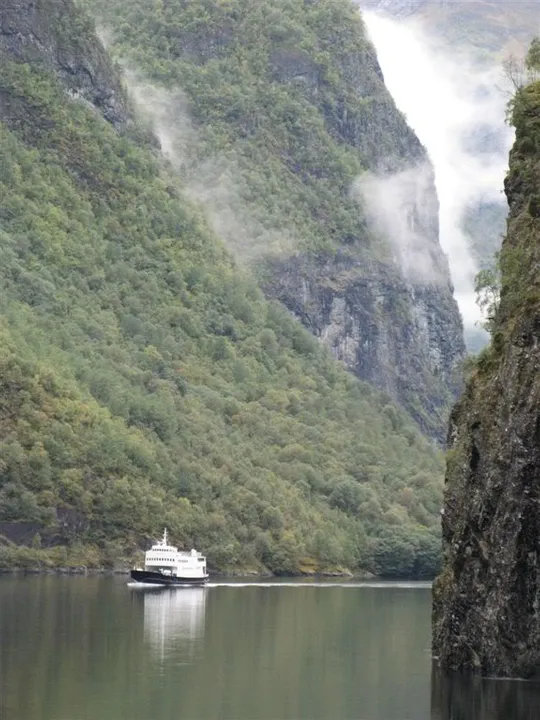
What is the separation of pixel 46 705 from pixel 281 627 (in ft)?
179

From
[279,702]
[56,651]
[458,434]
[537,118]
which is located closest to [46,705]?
[279,702]

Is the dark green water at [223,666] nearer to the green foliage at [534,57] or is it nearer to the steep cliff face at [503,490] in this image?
the steep cliff face at [503,490]

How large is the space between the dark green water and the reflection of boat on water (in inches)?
5.8

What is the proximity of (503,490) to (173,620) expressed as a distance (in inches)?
2321

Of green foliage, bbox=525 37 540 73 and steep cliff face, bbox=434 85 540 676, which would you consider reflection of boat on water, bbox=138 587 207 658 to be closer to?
steep cliff face, bbox=434 85 540 676

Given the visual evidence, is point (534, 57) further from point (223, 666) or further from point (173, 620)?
point (173, 620)

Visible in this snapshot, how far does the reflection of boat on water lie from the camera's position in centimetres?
12496

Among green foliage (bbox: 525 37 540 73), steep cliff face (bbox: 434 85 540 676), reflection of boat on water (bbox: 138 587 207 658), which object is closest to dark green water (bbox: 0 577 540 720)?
reflection of boat on water (bbox: 138 587 207 658)

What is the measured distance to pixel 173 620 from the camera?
15000 cm

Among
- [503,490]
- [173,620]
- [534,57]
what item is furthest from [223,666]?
[534,57]

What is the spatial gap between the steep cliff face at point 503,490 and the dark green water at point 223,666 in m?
2.65

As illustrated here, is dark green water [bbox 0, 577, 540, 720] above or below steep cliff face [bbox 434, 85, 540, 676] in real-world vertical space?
below

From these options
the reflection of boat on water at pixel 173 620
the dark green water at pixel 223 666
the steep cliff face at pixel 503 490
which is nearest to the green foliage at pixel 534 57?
the steep cliff face at pixel 503 490

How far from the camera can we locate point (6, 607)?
Result: 484ft
